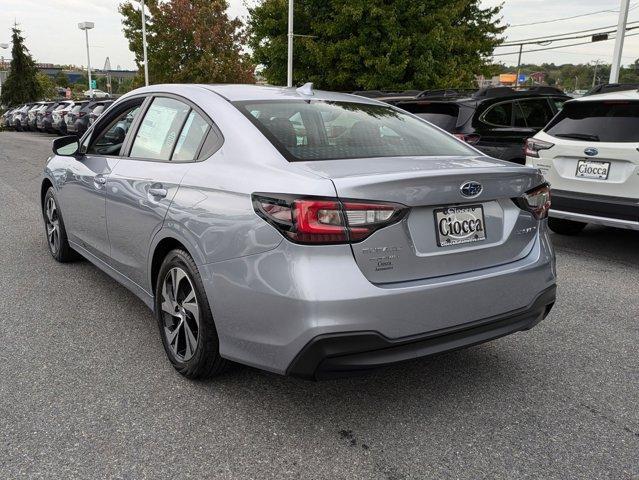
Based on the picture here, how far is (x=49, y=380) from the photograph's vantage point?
3217mm

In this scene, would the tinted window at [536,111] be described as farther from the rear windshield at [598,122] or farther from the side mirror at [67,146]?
the side mirror at [67,146]

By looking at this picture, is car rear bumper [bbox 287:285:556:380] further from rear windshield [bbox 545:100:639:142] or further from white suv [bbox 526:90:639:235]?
rear windshield [bbox 545:100:639:142]

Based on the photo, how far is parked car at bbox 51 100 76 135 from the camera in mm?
25652

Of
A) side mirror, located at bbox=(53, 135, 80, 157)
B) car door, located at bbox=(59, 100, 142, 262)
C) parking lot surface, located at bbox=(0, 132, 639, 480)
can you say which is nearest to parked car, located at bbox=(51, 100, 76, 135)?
side mirror, located at bbox=(53, 135, 80, 157)

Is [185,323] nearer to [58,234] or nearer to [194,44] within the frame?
[58,234]

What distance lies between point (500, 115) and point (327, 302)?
6.03 meters

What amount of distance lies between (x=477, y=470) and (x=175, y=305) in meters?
1.73

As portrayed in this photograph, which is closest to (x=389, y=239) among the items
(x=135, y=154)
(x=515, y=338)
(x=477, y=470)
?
(x=477, y=470)

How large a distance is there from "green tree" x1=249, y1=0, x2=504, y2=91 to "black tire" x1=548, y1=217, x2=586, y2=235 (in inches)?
699

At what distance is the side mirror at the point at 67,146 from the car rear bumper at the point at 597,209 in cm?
446

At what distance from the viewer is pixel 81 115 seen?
78.3ft

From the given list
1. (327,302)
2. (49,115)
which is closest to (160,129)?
(327,302)

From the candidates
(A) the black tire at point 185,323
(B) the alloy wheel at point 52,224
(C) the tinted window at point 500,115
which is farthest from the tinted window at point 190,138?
(C) the tinted window at point 500,115

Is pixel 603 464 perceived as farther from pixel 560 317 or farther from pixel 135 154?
pixel 135 154
